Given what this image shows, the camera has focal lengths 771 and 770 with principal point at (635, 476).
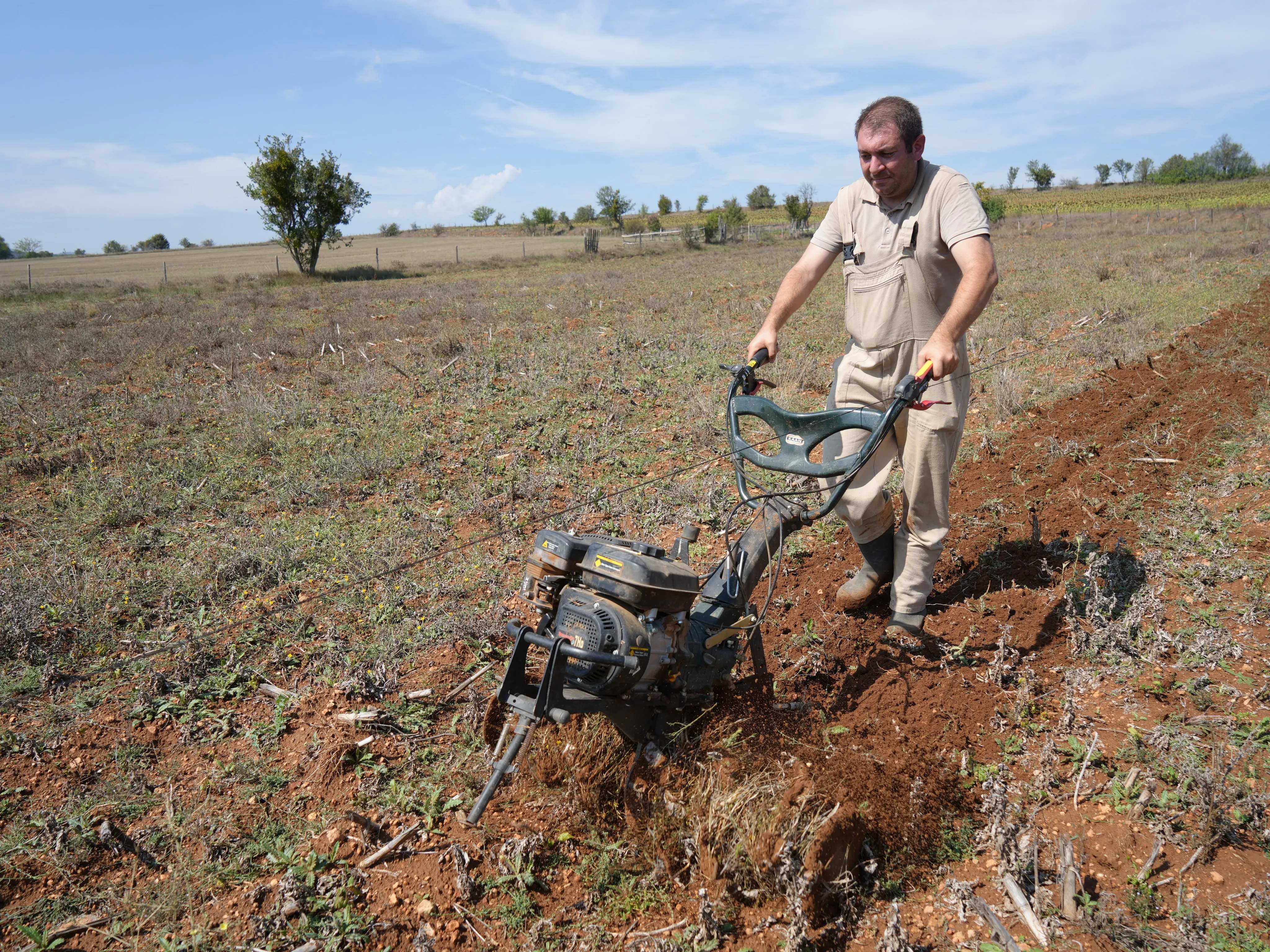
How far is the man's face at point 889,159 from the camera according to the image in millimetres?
3256

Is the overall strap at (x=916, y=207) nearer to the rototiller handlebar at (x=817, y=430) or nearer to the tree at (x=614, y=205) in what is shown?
the rototiller handlebar at (x=817, y=430)

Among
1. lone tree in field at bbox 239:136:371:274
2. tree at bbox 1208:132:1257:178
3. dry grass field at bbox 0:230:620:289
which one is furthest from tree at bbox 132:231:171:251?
tree at bbox 1208:132:1257:178

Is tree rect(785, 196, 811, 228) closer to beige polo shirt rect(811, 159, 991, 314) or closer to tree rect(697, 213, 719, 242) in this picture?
tree rect(697, 213, 719, 242)

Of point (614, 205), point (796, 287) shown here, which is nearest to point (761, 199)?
point (614, 205)

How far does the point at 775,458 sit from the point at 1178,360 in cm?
788

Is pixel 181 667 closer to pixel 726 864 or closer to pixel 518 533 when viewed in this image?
pixel 518 533

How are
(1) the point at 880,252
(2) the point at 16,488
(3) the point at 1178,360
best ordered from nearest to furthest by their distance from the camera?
(1) the point at 880,252 < (2) the point at 16,488 < (3) the point at 1178,360

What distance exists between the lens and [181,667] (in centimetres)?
391

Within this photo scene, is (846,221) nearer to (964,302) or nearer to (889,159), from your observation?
(889,159)

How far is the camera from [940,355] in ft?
10.0

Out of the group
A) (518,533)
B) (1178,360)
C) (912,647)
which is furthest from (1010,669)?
(1178,360)

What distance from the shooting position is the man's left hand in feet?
10.00

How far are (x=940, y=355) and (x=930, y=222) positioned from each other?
709mm

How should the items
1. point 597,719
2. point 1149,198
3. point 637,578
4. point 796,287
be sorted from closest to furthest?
point 637,578
point 597,719
point 796,287
point 1149,198
